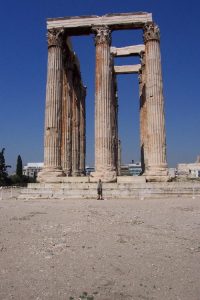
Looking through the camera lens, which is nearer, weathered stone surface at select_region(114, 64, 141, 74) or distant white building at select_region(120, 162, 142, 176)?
weathered stone surface at select_region(114, 64, 141, 74)

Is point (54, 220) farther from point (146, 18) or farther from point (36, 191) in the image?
→ point (146, 18)

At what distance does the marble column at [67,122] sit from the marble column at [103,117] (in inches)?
212

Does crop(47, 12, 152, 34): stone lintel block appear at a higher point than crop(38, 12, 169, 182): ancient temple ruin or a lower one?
higher

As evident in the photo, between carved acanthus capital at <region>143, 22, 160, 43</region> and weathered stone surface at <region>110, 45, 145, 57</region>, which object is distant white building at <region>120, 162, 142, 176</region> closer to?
weathered stone surface at <region>110, 45, 145, 57</region>

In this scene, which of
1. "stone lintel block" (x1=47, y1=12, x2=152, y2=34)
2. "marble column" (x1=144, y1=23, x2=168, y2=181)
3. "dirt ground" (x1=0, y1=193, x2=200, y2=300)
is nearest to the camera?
"dirt ground" (x1=0, y1=193, x2=200, y2=300)

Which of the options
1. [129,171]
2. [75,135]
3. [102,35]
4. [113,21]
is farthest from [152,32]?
[129,171]

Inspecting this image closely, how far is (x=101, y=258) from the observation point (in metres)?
7.34

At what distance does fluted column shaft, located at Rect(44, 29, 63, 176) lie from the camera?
87.6 ft

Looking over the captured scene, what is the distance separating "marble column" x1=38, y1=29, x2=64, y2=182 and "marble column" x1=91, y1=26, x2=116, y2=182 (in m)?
3.09

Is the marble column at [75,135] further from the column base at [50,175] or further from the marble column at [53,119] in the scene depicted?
the column base at [50,175]

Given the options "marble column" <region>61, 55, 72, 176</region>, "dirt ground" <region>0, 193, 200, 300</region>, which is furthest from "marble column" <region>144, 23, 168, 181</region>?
"dirt ground" <region>0, 193, 200, 300</region>

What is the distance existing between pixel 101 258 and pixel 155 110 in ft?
65.6

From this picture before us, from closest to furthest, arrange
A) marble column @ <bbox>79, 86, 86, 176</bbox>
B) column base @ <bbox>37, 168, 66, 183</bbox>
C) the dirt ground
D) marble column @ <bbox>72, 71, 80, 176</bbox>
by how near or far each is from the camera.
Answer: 1. the dirt ground
2. column base @ <bbox>37, 168, 66, 183</bbox>
3. marble column @ <bbox>72, 71, 80, 176</bbox>
4. marble column @ <bbox>79, 86, 86, 176</bbox>

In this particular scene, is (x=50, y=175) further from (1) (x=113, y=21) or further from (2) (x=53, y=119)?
(1) (x=113, y=21)
